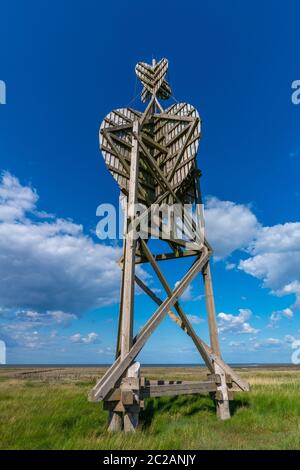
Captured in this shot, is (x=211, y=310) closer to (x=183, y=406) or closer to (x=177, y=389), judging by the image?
(x=177, y=389)

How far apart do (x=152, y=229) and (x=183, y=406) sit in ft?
15.5

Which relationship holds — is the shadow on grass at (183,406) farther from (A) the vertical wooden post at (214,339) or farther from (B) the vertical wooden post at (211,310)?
(B) the vertical wooden post at (211,310)

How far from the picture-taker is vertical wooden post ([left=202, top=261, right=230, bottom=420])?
8109 millimetres

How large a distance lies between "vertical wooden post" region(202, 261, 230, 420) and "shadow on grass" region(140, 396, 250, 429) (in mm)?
511

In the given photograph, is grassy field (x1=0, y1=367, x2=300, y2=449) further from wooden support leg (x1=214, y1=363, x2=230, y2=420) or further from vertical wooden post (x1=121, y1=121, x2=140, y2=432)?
vertical wooden post (x1=121, y1=121, x2=140, y2=432)

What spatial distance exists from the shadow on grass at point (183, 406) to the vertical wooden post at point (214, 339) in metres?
0.51

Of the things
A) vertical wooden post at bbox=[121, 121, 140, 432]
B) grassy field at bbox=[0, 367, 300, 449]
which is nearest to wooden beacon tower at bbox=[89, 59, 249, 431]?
vertical wooden post at bbox=[121, 121, 140, 432]

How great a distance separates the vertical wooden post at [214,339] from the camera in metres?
8.11

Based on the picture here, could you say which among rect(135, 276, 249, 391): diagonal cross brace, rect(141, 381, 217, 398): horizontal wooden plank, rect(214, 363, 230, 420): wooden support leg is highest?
rect(135, 276, 249, 391): diagonal cross brace

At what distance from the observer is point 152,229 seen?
902 cm

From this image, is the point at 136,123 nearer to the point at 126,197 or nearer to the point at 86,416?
the point at 126,197

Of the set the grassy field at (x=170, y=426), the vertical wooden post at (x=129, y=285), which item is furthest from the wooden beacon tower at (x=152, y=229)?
the grassy field at (x=170, y=426)

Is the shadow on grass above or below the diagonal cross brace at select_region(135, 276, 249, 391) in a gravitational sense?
below
